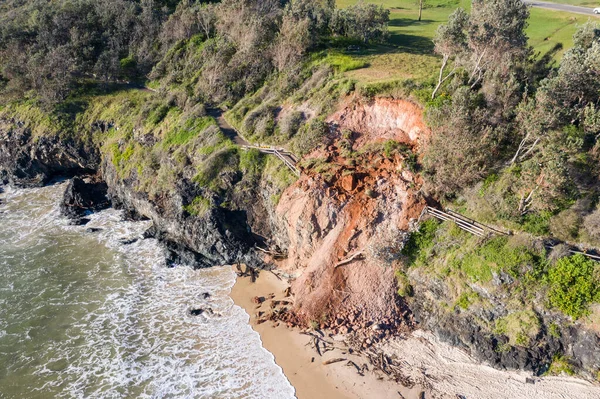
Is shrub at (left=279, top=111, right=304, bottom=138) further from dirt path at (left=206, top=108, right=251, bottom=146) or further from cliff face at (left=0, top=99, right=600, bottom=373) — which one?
dirt path at (left=206, top=108, right=251, bottom=146)

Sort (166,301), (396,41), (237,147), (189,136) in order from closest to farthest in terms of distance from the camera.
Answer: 1. (166,301)
2. (237,147)
3. (189,136)
4. (396,41)

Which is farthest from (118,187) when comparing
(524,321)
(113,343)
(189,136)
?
(524,321)

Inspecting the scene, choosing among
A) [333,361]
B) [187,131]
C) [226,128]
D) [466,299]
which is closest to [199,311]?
[333,361]

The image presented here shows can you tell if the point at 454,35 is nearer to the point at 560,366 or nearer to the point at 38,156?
the point at 560,366

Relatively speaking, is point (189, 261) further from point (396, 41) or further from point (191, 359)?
point (396, 41)

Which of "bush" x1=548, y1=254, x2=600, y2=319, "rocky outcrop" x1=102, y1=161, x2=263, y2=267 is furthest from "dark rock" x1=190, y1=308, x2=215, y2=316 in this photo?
"bush" x1=548, y1=254, x2=600, y2=319

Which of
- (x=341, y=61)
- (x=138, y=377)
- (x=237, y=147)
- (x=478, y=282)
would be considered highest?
(x=341, y=61)
